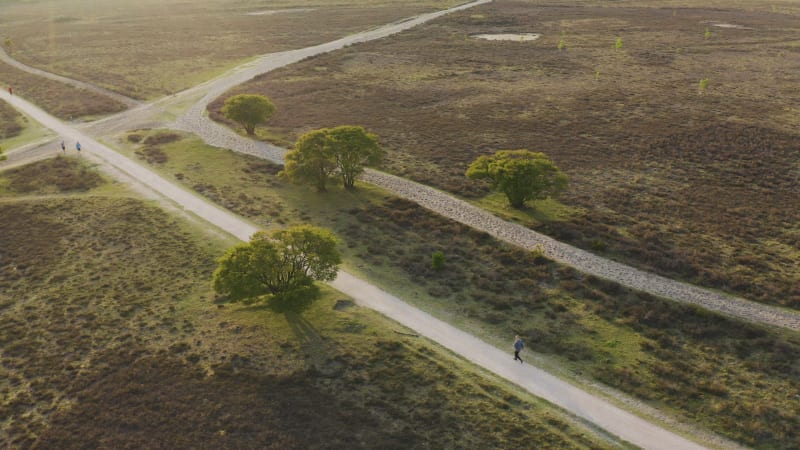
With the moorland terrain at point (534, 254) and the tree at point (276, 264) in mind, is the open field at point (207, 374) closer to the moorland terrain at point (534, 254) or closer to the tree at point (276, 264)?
the moorland terrain at point (534, 254)

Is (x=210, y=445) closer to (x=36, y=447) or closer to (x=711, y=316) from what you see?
(x=36, y=447)

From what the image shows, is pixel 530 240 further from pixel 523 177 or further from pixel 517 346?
pixel 517 346

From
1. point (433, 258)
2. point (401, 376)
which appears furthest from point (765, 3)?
point (401, 376)

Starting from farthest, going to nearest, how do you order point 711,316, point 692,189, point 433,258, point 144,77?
point 144,77 → point 692,189 → point 433,258 → point 711,316

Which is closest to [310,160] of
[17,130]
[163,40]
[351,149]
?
[351,149]

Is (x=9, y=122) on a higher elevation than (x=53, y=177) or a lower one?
higher

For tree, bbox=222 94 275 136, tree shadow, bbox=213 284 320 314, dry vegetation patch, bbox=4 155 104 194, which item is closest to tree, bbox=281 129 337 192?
tree, bbox=222 94 275 136

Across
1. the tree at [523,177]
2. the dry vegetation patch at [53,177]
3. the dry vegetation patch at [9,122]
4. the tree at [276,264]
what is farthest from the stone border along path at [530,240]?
the dry vegetation patch at [9,122]
